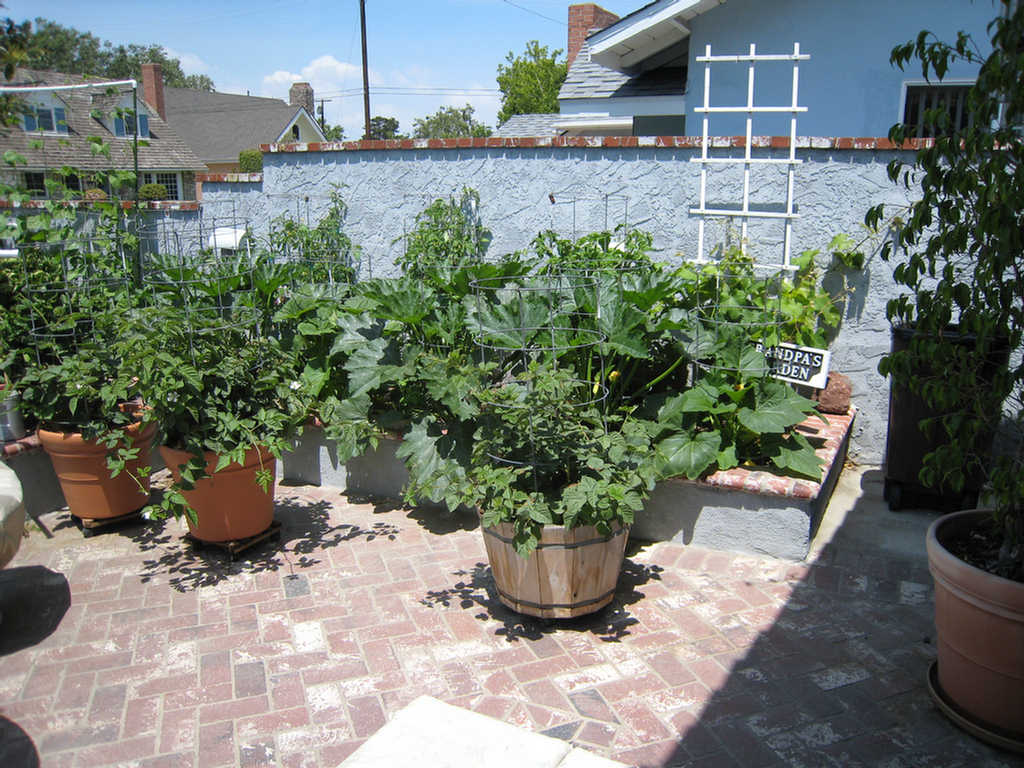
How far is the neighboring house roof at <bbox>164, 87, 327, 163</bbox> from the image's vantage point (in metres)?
37.2

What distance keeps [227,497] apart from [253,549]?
42cm

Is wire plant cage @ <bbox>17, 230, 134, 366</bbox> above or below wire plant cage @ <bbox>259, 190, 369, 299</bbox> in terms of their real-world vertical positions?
below

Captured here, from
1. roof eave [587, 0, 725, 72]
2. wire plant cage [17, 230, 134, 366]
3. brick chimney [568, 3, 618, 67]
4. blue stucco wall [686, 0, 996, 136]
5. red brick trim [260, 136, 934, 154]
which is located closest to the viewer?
wire plant cage [17, 230, 134, 366]

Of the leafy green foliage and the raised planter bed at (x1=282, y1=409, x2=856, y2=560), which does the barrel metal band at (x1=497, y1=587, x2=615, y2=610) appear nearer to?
the raised planter bed at (x1=282, y1=409, x2=856, y2=560)

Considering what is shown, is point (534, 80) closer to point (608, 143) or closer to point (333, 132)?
point (333, 132)

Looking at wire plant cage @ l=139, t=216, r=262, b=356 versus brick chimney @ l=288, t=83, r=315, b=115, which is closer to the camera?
wire plant cage @ l=139, t=216, r=262, b=356

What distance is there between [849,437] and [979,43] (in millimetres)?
4326

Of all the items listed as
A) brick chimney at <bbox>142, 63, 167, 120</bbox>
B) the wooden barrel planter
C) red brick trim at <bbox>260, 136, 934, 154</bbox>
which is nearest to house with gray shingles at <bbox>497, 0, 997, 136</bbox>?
red brick trim at <bbox>260, 136, 934, 154</bbox>

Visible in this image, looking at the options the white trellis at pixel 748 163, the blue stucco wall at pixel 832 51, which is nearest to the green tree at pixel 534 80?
the blue stucco wall at pixel 832 51

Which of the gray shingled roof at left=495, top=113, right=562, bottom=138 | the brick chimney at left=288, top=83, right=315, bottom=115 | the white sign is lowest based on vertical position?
the white sign

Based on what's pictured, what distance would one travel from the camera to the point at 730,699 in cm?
303

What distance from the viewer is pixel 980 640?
271cm

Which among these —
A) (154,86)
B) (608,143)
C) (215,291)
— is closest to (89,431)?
(215,291)

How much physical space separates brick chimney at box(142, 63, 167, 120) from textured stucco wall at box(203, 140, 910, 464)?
30270 millimetres
